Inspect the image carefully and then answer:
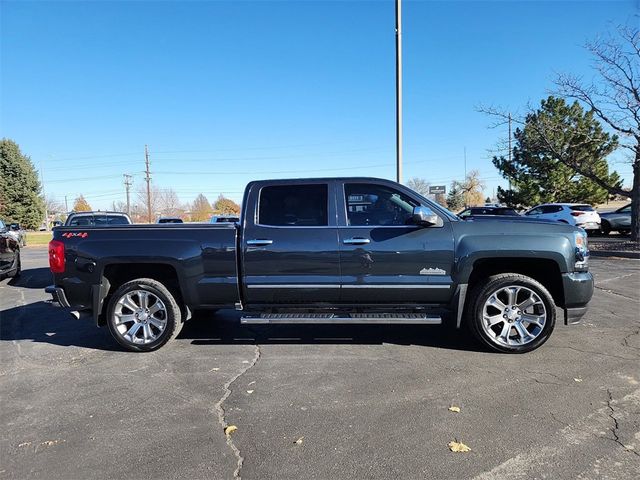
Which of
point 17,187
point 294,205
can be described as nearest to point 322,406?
point 294,205

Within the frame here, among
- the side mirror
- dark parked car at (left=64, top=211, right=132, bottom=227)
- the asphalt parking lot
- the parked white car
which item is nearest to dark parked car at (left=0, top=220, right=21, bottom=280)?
dark parked car at (left=64, top=211, right=132, bottom=227)

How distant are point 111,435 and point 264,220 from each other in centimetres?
262

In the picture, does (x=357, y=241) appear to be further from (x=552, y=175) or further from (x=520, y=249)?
(x=552, y=175)

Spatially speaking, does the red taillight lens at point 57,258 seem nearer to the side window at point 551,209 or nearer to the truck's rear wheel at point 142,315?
the truck's rear wheel at point 142,315

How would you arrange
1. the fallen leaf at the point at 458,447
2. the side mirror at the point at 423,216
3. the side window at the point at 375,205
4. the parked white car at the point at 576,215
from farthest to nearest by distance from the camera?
the parked white car at the point at 576,215
the side window at the point at 375,205
the side mirror at the point at 423,216
the fallen leaf at the point at 458,447

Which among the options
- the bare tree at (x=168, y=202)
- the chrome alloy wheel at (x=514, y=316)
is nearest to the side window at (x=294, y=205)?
the chrome alloy wheel at (x=514, y=316)

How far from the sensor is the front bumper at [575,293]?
15.8 feet

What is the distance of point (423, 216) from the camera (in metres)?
4.71

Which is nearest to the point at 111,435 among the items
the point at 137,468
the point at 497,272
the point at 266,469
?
the point at 137,468

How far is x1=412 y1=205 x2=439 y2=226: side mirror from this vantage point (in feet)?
15.5

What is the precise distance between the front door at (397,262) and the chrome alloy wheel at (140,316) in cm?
212

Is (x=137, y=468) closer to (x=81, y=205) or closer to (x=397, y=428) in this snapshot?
(x=397, y=428)

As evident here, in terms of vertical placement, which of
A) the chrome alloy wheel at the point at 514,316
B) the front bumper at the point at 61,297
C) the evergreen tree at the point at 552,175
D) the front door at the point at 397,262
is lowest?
the chrome alloy wheel at the point at 514,316

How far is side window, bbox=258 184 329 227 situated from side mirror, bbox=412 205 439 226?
0.99 meters
